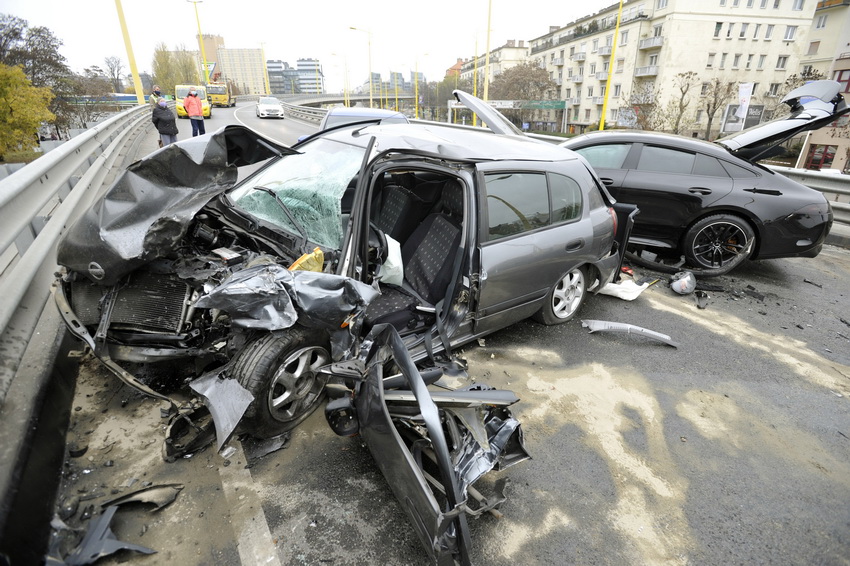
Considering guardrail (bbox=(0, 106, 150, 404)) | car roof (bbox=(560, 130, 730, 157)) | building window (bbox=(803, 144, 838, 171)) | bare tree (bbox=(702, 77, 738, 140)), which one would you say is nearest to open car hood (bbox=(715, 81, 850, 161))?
car roof (bbox=(560, 130, 730, 157))

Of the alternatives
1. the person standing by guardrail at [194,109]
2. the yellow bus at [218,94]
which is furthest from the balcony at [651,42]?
the person standing by guardrail at [194,109]

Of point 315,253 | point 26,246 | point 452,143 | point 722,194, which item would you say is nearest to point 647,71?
point 722,194

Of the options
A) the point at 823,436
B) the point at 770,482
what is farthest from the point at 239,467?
the point at 823,436

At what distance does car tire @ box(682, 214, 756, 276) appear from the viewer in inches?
215

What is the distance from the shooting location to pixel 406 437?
225 centimetres

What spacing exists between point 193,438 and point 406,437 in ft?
3.95

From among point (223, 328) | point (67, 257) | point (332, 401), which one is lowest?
point (332, 401)

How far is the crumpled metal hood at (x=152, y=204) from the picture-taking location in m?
2.45

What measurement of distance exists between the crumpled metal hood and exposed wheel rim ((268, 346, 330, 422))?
0.98 meters

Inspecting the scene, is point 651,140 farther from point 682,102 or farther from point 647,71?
point 647,71

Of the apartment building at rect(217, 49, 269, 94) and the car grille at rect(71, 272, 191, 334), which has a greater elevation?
the apartment building at rect(217, 49, 269, 94)

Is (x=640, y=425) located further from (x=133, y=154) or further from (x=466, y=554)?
(x=133, y=154)

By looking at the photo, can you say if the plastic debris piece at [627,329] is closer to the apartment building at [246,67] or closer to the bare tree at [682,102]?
the bare tree at [682,102]

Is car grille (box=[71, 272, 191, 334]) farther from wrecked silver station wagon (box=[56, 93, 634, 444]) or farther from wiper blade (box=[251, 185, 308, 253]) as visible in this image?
wiper blade (box=[251, 185, 308, 253])
